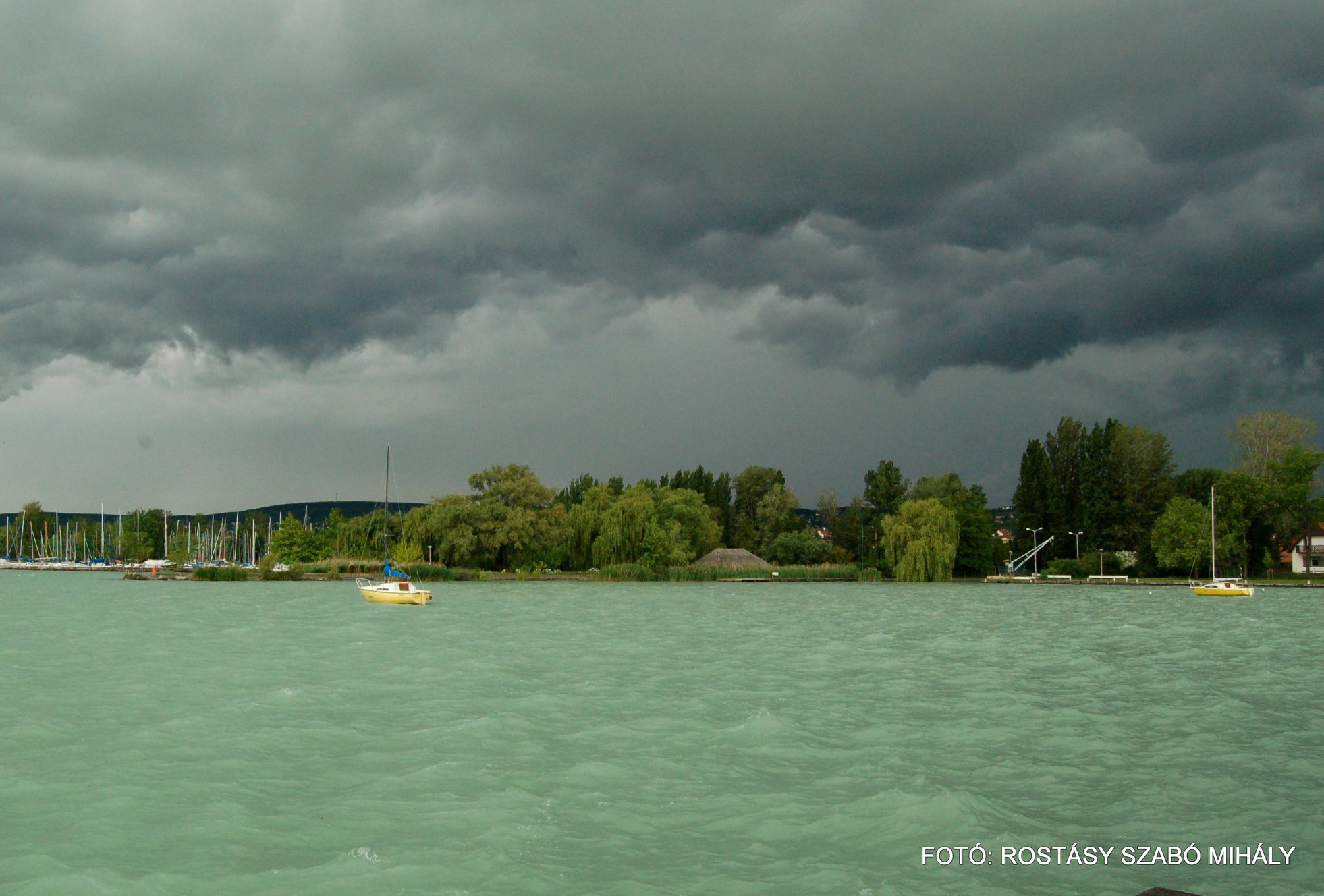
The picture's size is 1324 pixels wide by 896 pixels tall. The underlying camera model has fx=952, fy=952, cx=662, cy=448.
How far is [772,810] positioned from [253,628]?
32.0 meters

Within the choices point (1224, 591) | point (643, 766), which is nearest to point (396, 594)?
point (643, 766)

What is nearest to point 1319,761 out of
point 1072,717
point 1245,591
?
point 1072,717

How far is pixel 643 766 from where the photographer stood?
13.5 metres

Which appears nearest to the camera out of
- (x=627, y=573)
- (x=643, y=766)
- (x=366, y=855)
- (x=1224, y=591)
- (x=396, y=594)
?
(x=366, y=855)

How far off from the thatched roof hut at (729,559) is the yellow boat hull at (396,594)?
48522mm

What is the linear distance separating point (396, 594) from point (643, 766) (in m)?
44.6

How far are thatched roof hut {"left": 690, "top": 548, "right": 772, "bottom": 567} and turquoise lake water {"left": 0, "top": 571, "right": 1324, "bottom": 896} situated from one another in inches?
2821

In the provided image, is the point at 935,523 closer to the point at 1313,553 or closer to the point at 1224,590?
the point at 1224,590

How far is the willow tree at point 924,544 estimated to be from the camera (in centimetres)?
9281

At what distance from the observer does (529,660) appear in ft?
87.7

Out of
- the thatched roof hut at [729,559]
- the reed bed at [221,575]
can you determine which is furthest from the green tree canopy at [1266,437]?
the reed bed at [221,575]

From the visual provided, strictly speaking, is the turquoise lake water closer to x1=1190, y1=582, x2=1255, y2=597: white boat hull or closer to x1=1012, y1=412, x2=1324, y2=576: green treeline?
x1=1190, y1=582, x2=1255, y2=597: white boat hull

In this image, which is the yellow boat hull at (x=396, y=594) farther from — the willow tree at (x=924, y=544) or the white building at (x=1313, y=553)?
the white building at (x=1313, y=553)

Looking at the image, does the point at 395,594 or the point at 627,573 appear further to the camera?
the point at 627,573
